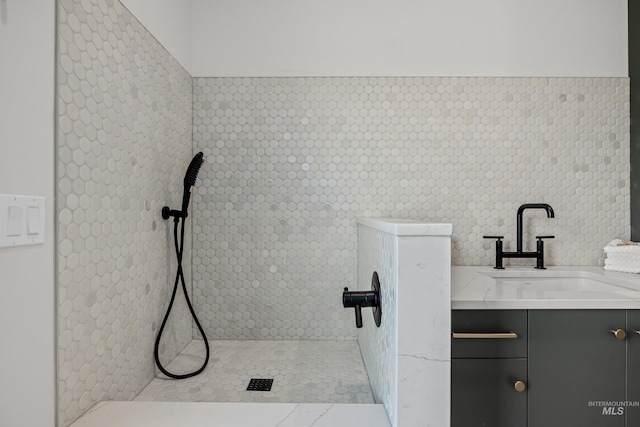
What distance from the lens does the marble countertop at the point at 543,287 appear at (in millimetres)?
1281

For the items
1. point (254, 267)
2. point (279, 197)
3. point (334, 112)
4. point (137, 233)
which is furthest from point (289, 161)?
point (137, 233)

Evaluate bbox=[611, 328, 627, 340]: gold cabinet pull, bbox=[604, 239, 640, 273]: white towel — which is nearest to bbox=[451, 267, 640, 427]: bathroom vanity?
bbox=[611, 328, 627, 340]: gold cabinet pull

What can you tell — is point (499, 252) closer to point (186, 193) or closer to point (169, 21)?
point (186, 193)

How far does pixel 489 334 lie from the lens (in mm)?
1267

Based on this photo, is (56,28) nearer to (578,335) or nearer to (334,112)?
(334,112)

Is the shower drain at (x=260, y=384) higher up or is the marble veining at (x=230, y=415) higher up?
the marble veining at (x=230, y=415)

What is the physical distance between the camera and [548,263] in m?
2.00

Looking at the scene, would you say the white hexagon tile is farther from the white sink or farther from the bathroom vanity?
the bathroom vanity

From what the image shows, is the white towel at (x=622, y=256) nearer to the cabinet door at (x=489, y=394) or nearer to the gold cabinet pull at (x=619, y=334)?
the gold cabinet pull at (x=619, y=334)
